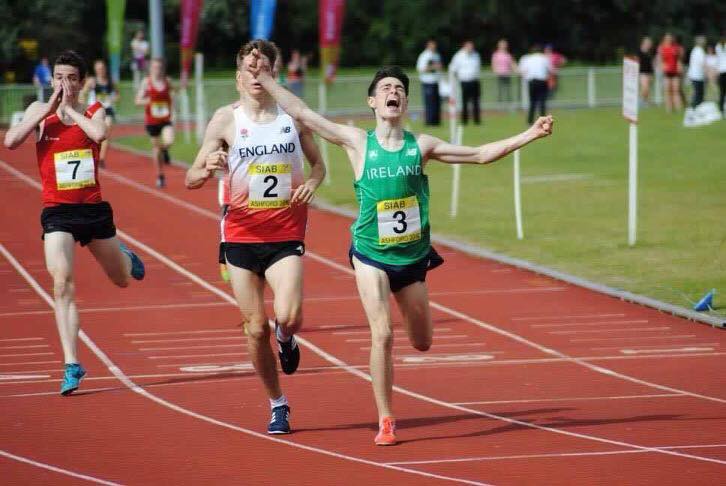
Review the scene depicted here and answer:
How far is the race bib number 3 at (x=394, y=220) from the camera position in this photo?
28.4ft

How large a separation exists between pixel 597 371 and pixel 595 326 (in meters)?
2.05

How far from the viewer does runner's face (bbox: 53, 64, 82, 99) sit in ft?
33.9

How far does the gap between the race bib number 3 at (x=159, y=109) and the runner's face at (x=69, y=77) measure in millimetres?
15431

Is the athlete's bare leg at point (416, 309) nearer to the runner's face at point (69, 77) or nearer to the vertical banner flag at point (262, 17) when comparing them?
the runner's face at point (69, 77)

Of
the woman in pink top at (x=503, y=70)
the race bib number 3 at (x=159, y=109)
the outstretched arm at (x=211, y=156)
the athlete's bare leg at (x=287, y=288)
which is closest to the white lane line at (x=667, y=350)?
the athlete's bare leg at (x=287, y=288)

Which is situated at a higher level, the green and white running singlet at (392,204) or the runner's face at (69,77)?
the runner's face at (69,77)

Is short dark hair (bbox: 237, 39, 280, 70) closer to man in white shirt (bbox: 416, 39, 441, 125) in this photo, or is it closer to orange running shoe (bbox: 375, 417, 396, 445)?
orange running shoe (bbox: 375, 417, 396, 445)

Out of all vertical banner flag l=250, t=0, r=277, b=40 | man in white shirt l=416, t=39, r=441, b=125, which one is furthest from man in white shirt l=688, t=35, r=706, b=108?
vertical banner flag l=250, t=0, r=277, b=40

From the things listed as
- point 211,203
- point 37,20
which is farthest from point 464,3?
point 211,203

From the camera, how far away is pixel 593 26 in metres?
68.3

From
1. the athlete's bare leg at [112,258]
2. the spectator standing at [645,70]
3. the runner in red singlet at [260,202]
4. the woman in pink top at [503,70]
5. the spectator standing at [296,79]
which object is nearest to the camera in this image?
the runner in red singlet at [260,202]

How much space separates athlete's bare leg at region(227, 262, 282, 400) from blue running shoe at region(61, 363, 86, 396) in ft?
6.26

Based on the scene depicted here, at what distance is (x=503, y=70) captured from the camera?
43.6 m

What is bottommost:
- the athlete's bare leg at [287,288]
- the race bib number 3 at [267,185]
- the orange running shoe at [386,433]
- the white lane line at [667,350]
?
the white lane line at [667,350]
